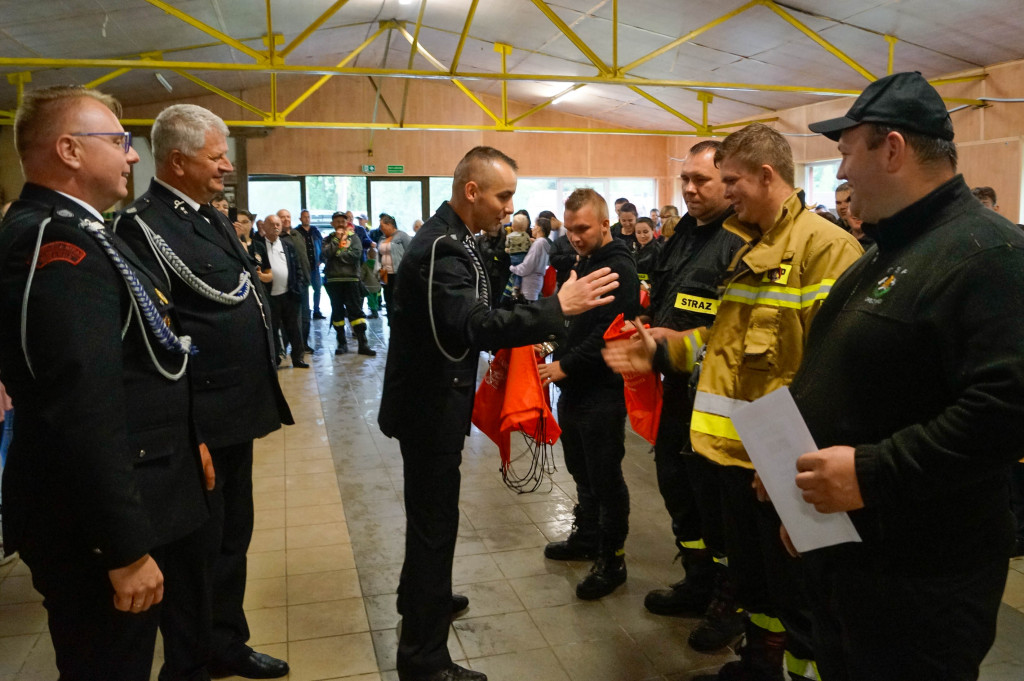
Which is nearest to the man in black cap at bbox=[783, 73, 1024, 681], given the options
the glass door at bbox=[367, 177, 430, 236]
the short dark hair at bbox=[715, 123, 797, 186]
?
the short dark hair at bbox=[715, 123, 797, 186]

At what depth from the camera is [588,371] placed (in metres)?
3.29

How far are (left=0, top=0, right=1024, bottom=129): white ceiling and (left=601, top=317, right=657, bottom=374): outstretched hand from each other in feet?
21.4

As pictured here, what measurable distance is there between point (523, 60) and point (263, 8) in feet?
15.0

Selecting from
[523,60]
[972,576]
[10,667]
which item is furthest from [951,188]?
[523,60]

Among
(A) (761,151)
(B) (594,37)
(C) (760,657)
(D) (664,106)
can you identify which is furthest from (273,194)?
(C) (760,657)

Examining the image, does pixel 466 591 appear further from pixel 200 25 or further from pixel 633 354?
pixel 200 25

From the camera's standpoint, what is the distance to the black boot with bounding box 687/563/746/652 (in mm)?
2799

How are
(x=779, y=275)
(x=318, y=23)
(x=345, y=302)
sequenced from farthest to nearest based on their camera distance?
(x=345, y=302), (x=318, y=23), (x=779, y=275)

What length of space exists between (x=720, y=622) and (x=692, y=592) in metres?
0.24

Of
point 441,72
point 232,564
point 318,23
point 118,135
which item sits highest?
point 318,23

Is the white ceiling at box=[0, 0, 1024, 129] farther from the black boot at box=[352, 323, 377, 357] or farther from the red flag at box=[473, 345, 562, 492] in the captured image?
the red flag at box=[473, 345, 562, 492]

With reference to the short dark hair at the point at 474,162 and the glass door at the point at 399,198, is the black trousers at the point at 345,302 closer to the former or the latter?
the glass door at the point at 399,198

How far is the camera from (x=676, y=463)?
302 centimetres

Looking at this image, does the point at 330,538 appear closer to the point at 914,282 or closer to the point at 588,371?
the point at 588,371
